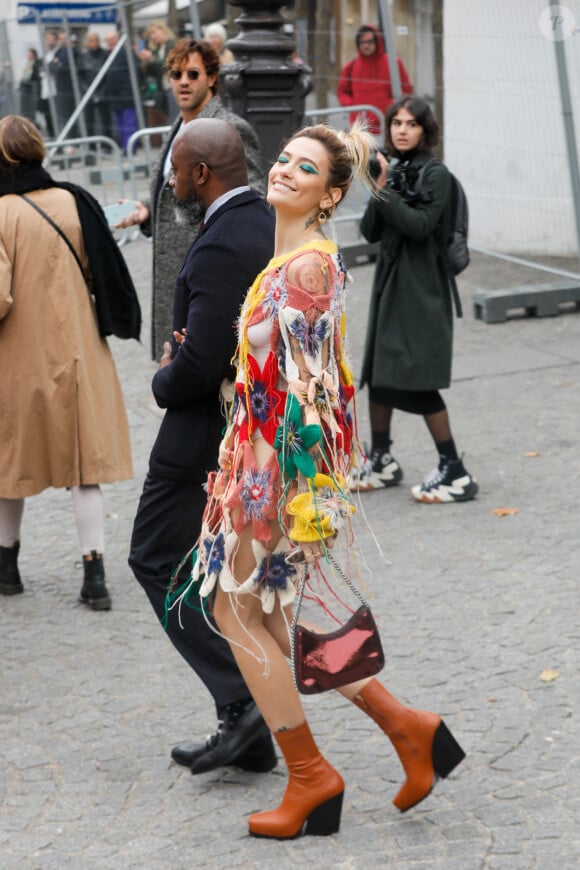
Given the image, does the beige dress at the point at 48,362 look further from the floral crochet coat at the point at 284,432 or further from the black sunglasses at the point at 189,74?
the floral crochet coat at the point at 284,432

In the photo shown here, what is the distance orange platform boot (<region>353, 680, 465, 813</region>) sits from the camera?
145 inches

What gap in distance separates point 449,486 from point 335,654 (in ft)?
10.4

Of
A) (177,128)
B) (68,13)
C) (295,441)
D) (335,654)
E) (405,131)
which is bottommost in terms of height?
(335,654)

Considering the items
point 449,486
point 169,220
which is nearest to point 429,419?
point 449,486

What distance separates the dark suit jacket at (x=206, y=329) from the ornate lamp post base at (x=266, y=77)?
3.94 m

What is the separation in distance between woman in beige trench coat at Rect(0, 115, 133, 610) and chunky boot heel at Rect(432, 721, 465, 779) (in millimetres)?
2104

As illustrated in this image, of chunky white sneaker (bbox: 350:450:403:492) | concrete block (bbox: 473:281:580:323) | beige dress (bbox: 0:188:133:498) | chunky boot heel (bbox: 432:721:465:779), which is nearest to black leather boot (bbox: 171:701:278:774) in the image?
chunky boot heel (bbox: 432:721:465:779)

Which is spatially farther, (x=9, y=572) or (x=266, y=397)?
(x=9, y=572)

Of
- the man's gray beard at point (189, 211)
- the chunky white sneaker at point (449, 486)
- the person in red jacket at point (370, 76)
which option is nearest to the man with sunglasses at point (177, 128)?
the chunky white sneaker at point (449, 486)

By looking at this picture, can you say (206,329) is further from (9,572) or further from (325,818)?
(9,572)

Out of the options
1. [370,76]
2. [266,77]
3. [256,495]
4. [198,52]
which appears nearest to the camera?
[256,495]

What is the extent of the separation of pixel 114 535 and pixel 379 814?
2799mm

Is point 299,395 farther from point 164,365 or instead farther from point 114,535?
point 114,535

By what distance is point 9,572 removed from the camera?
224 inches
